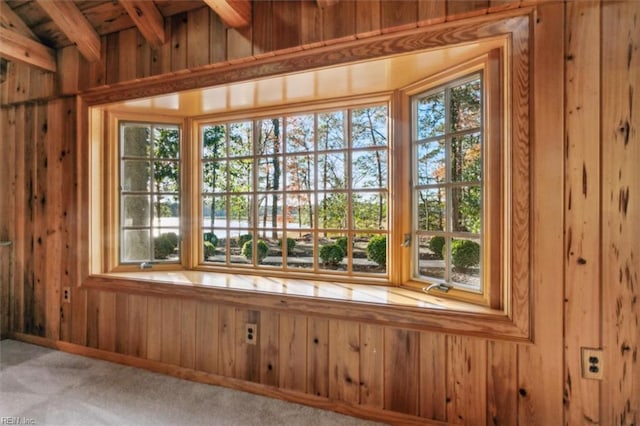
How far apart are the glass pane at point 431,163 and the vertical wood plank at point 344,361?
96 centimetres

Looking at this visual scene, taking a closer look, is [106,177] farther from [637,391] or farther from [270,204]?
[637,391]

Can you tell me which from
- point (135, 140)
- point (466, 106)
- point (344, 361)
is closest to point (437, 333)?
point (344, 361)

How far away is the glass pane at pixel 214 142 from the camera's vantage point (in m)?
2.29

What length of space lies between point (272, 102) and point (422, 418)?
216cm

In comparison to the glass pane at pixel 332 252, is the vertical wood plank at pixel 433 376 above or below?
below

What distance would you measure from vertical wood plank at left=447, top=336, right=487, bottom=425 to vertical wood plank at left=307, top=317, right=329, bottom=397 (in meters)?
0.64

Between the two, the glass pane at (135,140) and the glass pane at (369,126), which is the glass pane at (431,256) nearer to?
the glass pane at (369,126)

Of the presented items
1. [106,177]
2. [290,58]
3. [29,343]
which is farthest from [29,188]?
[290,58]

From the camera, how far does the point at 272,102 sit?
2.04 m

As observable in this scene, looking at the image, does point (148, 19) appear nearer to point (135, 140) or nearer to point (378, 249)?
point (135, 140)

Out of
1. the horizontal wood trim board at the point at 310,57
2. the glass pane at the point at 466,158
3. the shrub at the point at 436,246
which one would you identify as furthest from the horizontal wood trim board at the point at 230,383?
the horizontal wood trim board at the point at 310,57

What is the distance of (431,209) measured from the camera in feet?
5.43

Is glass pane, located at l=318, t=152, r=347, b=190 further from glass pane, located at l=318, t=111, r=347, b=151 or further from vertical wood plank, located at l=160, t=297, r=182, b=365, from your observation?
vertical wood plank, located at l=160, t=297, r=182, b=365

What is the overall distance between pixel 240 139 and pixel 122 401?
1.88m
